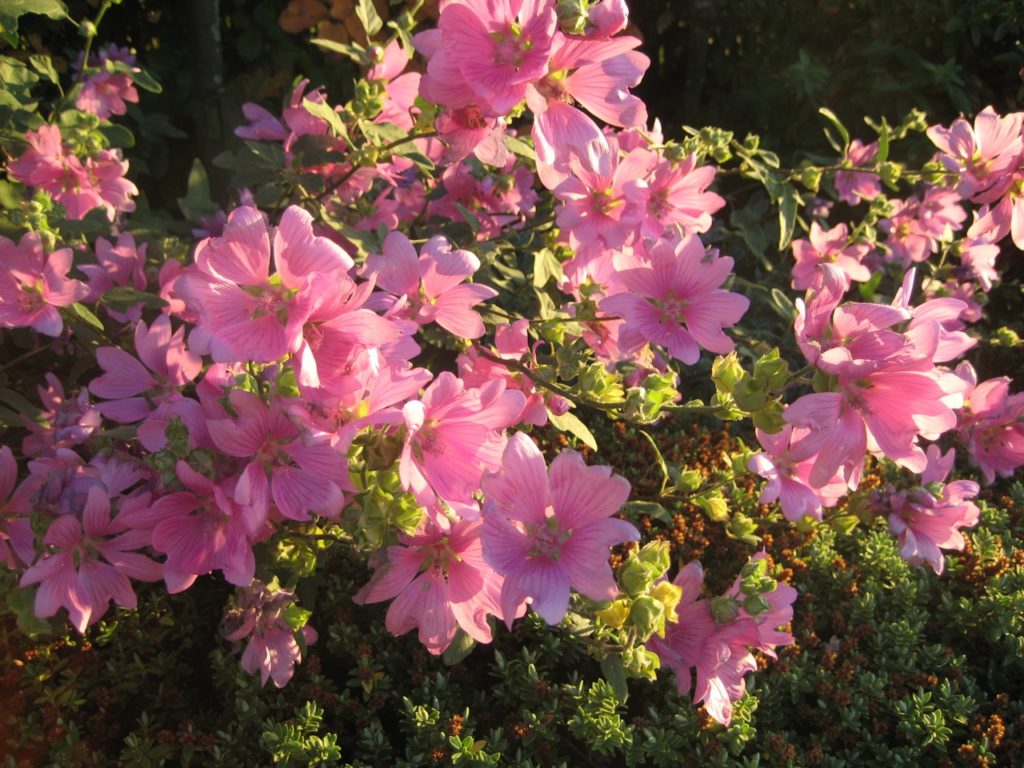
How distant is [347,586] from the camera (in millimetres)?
1904

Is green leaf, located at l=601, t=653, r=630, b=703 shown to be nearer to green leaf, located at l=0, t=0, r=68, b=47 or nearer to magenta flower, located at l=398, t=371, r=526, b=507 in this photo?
magenta flower, located at l=398, t=371, r=526, b=507

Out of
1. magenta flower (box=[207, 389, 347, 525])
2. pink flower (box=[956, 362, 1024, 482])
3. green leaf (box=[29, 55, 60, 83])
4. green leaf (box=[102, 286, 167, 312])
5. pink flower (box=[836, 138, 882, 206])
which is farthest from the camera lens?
pink flower (box=[836, 138, 882, 206])

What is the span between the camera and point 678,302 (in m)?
1.34

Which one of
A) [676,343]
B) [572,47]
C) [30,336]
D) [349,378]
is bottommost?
[30,336]

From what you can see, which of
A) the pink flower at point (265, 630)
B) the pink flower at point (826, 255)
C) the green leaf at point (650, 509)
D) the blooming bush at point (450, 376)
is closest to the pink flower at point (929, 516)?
the blooming bush at point (450, 376)

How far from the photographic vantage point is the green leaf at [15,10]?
159cm

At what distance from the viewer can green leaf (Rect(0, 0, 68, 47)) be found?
5.22ft

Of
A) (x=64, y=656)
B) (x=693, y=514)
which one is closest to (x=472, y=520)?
(x=64, y=656)

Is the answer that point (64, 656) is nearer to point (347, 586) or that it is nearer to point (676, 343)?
point (347, 586)

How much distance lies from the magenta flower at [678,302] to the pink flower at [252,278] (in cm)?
48

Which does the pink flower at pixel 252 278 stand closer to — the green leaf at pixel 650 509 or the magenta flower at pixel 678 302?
the magenta flower at pixel 678 302

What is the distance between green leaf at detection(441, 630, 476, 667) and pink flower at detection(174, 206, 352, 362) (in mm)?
534

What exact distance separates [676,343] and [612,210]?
35cm

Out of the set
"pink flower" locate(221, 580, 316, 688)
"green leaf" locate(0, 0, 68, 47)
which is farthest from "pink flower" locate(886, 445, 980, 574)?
"green leaf" locate(0, 0, 68, 47)
